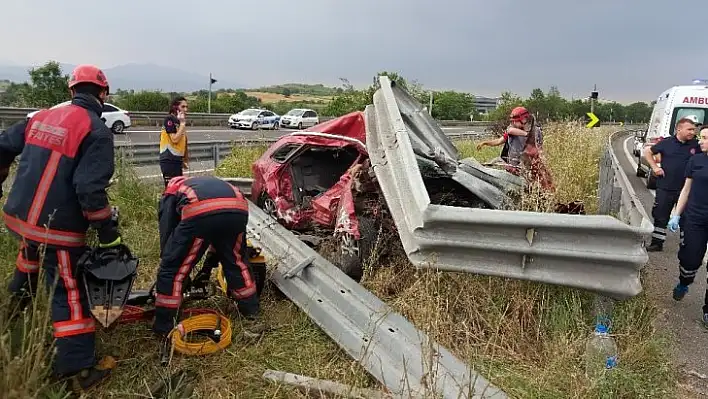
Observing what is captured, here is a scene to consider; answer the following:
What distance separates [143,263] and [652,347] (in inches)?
147

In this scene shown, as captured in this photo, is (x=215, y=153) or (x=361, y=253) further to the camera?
(x=215, y=153)

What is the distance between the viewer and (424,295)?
3422 millimetres

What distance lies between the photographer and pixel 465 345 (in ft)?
10.1

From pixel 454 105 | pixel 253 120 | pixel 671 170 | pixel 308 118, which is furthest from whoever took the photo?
pixel 454 105

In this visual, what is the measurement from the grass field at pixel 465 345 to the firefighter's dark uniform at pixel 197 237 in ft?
0.93

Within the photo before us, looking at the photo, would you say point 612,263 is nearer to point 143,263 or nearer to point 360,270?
point 360,270

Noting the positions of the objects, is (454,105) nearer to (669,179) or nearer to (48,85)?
(48,85)

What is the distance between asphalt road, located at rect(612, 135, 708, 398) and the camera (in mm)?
3100

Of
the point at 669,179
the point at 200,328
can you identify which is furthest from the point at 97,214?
the point at 669,179

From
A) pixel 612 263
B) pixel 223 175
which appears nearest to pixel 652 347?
→ pixel 612 263

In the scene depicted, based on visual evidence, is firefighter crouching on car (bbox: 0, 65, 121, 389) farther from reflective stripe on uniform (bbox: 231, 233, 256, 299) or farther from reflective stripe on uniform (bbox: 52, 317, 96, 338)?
reflective stripe on uniform (bbox: 231, 233, 256, 299)

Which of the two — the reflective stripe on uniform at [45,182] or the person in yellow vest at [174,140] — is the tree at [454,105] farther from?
the reflective stripe on uniform at [45,182]

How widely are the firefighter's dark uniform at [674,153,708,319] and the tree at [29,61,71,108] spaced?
80.6ft

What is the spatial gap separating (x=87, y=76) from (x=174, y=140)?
11.5ft
